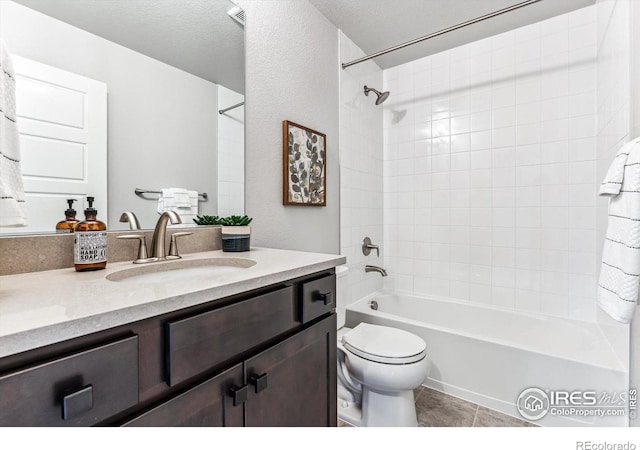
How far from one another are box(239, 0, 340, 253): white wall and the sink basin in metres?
0.41

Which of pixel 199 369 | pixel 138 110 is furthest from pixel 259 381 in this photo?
pixel 138 110

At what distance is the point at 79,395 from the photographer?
0.45 m

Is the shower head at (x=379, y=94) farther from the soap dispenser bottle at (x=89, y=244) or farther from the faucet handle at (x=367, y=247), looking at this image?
the soap dispenser bottle at (x=89, y=244)

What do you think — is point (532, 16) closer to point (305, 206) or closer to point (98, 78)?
point (305, 206)

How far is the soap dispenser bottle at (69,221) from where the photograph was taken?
0.88 meters

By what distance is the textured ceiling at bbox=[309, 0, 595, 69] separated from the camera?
186 centimetres

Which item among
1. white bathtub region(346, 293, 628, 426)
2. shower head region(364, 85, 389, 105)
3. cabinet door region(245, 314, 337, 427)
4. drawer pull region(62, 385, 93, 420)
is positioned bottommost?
white bathtub region(346, 293, 628, 426)

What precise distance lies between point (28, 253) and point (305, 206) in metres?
1.24

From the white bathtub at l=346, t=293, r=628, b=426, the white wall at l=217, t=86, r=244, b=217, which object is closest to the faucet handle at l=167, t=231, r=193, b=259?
the white wall at l=217, t=86, r=244, b=217

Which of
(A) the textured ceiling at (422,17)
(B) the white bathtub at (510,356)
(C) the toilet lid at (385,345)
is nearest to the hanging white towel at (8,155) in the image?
(C) the toilet lid at (385,345)

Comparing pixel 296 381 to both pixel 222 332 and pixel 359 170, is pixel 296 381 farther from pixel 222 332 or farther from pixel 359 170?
pixel 359 170

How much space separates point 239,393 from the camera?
27.5 inches

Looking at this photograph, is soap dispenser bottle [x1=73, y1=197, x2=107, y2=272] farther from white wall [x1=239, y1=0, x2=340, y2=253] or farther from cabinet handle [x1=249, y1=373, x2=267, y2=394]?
white wall [x1=239, y1=0, x2=340, y2=253]

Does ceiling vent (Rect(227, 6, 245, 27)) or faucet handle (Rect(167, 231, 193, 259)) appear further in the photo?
ceiling vent (Rect(227, 6, 245, 27))
